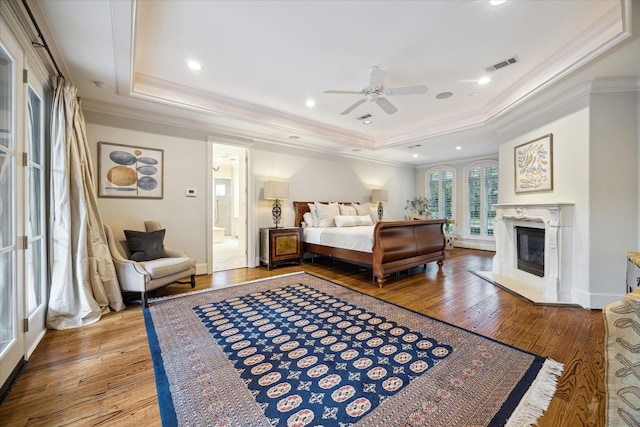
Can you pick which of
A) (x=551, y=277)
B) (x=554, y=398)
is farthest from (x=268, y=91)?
(x=551, y=277)

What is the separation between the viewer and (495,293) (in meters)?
3.41

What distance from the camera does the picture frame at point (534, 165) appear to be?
347 centimetres

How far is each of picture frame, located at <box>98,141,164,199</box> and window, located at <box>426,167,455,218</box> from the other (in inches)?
286

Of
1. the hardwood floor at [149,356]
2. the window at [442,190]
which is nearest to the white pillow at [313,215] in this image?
the hardwood floor at [149,356]

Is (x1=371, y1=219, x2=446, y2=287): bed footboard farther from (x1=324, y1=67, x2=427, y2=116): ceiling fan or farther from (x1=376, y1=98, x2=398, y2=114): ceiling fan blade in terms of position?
(x1=324, y1=67, x2=427, y2=116): ceiling fan

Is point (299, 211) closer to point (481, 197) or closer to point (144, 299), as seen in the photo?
point (144, 299)

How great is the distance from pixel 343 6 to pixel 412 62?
46.6 inches

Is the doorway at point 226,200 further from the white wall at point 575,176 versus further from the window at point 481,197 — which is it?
the window at point 481,197

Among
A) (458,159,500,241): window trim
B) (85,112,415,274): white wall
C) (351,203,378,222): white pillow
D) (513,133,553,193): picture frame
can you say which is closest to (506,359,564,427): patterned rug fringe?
(513,133,553,193): picture frame

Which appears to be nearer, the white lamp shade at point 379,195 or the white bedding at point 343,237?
the white bedding at point 343,237

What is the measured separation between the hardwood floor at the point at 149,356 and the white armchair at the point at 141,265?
300 mm

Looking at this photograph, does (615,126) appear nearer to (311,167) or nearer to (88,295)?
(311,167)

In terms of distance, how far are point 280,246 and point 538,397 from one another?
3.92m

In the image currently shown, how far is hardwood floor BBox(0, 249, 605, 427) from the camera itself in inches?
55.6
